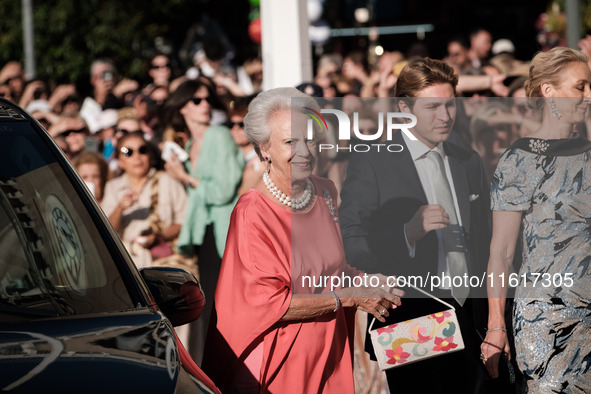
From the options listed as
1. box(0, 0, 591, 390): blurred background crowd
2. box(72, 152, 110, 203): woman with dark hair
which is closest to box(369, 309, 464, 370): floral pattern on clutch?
box(0, 0, 591, 390): blurred background crowd

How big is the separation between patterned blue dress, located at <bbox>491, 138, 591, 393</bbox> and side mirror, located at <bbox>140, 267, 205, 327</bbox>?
139 centimetres

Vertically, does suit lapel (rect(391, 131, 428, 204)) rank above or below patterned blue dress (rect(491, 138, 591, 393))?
above

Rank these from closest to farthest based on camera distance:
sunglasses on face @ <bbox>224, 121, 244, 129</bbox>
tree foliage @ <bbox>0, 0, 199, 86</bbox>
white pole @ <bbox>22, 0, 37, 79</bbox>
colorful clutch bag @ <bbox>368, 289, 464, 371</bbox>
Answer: colorful clutch bag @ <bbox>368, 289, 464, 371</bbox> < sunglasses on face @ <bbox>224, 121, 244, 129</bbox> < white pole @ <bbox>22, 0, 37, 79</bbox> < tree foliage @ <bbox>0, 0, 199, 86</bbox>

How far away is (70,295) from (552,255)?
6.65 ft

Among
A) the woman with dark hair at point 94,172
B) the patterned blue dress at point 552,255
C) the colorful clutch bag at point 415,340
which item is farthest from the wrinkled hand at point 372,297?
the woman with dark hair at point 94,172

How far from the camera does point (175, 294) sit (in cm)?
364

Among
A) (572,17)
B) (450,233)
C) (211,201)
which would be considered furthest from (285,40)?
(572,17)

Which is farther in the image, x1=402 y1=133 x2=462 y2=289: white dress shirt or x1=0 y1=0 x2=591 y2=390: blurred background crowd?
x1=0 y1=0 x2=591 y2=390: blurred background crowd

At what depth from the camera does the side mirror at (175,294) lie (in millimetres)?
3604

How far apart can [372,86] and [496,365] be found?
302 inches

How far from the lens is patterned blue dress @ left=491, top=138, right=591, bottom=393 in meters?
4.30

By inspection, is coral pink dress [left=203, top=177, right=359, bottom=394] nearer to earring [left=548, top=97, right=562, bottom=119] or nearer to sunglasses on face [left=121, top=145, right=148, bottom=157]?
earring [left=548, top=97, right=562, bottom=119]

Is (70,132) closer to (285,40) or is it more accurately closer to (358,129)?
(285,40)

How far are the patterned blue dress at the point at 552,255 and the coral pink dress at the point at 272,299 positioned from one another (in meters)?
0.74
